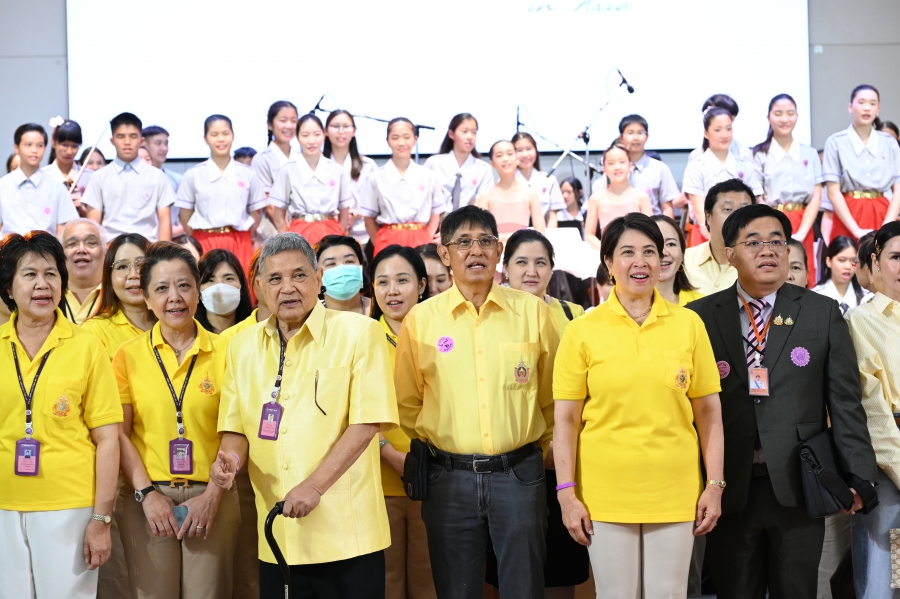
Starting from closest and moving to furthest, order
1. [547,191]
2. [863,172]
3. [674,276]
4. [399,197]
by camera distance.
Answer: [674,276] → [399,197] → [863,172] → [547,191]

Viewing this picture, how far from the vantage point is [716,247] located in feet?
13.5

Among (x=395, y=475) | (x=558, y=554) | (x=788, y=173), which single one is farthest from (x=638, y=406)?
(x=788, y=173)

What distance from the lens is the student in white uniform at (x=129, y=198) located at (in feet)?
20.9

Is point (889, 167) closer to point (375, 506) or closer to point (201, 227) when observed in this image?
point (201, 227)

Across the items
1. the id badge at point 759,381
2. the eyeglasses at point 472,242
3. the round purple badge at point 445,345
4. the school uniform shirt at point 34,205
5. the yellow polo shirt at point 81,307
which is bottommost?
the id badge at point 759,381

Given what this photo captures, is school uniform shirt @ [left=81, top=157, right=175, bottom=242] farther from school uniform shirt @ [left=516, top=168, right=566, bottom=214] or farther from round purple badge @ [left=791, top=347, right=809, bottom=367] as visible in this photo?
round purple badge @ [left=791, top=347, right=809, bottom=367]

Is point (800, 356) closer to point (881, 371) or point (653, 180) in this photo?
point (881, 371)

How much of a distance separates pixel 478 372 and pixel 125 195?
427 centimetres

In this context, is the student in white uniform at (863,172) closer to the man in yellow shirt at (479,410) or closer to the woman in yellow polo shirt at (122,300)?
the man in yellow shirt at (479,410)

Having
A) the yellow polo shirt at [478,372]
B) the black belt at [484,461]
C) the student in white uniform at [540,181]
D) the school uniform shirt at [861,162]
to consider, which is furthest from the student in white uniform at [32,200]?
the school uniform shirt at [861,162]

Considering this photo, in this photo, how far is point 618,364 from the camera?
9.21ft

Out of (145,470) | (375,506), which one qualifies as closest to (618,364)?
(375,506)

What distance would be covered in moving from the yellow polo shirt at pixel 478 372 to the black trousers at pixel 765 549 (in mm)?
666

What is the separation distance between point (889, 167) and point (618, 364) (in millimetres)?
5010
